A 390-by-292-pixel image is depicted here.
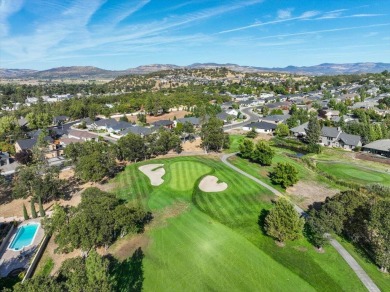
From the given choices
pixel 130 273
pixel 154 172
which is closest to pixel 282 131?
pixel 154 172

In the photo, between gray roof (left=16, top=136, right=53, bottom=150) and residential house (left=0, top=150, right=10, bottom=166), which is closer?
residential house (left=0, top=150, right=10, bottom=166)

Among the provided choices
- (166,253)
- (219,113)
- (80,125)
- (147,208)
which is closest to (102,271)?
(166,253)

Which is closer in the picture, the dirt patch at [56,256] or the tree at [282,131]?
the dirt patch at [56,256]

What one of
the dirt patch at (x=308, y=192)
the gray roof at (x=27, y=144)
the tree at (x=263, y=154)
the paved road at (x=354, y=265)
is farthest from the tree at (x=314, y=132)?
the gray roof at (x=27, y=144)

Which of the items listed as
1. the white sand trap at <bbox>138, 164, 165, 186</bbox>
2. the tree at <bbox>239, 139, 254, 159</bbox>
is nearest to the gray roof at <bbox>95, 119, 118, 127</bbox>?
the white sand trap at <bbox>138, 164, 165, 186</bbox>

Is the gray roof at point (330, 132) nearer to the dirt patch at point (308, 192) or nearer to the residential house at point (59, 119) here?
the dirt patch at point (308, 192)

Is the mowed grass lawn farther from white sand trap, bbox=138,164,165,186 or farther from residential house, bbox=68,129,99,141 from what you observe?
residential house, bbox=68,129,99,141

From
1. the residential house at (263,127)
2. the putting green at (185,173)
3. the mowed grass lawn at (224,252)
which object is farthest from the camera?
the residential house at (263,127)
